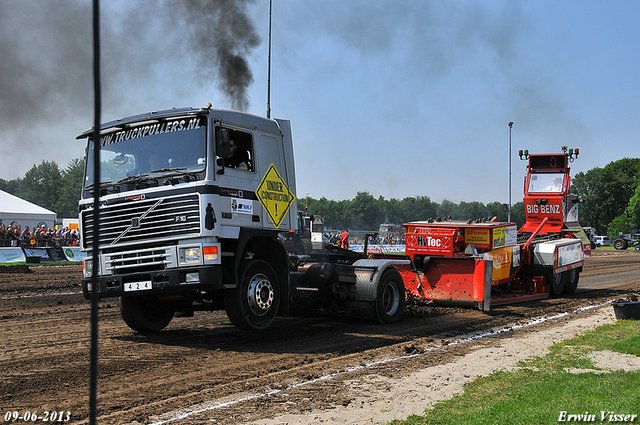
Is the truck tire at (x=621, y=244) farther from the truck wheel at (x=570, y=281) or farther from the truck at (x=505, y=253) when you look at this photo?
the truck wheel at (x=570, y=281)

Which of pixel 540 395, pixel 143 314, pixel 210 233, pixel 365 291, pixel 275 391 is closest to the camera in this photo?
pixel 540 395

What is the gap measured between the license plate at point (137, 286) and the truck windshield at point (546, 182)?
12.4m

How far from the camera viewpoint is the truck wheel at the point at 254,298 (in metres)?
7.45

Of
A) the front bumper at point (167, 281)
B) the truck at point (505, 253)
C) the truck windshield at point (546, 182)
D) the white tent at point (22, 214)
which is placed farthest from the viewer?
the white tent at point (22, 214)

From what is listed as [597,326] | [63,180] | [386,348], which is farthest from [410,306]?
[63,180]

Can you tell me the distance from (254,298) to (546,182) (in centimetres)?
1150

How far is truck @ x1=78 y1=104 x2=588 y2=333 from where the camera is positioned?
7133 millimetres

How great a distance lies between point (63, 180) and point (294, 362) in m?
109

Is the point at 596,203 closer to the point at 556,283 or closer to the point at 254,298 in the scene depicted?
the point at 556,283

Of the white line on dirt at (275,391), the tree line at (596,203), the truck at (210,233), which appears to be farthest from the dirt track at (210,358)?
the tree line at (596,203)

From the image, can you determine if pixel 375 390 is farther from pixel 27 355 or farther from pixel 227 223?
pixel 27 355

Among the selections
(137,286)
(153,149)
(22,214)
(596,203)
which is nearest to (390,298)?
(137,286)

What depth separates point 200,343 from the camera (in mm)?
7805

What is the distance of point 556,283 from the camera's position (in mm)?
13891
